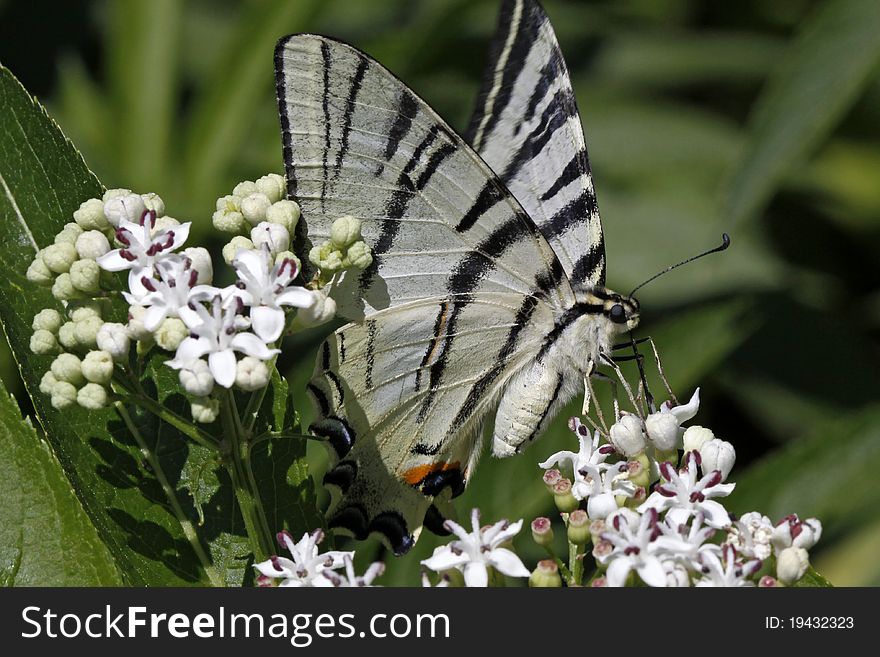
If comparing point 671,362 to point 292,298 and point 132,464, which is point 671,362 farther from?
point 132,464

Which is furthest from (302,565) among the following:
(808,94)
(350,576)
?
(808,94)

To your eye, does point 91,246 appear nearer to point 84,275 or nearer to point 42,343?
point 84,275

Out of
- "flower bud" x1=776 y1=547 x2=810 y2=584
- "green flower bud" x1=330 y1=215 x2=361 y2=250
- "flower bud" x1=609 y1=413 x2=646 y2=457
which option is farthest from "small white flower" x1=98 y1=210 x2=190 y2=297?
"flower bud" x1=776 y1=547 x2=810 y2=584

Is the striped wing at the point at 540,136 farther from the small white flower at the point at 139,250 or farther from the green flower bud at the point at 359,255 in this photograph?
the small white flower at the point at 139,250

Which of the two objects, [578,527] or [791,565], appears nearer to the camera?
[791,565]

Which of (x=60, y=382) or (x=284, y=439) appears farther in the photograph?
(x=284, y=439)

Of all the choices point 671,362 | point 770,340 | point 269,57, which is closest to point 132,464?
point 671,362
